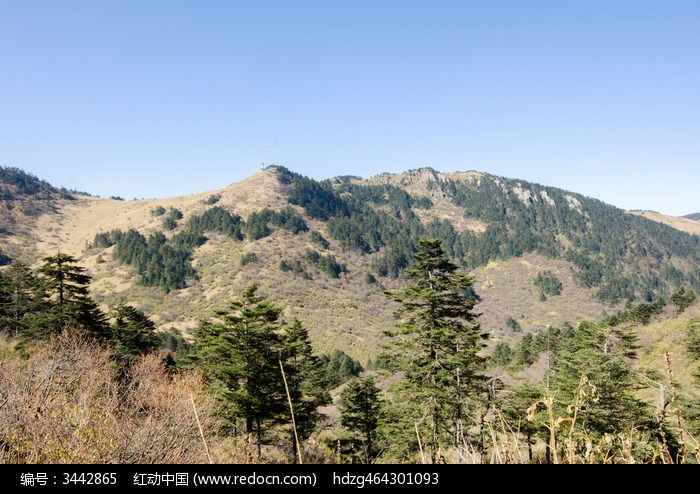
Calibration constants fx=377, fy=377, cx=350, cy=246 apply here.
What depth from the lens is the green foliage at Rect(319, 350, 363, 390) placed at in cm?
5512

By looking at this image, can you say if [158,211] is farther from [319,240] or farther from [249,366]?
[249,366]

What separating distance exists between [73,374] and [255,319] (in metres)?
8.32

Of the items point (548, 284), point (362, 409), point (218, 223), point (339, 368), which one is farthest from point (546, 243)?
point (362, 409)

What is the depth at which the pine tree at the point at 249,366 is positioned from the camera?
19781 millimetres

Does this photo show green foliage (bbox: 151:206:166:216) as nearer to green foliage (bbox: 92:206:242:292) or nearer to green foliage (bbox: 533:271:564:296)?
green foliage (bbox: 92:206:242:292)

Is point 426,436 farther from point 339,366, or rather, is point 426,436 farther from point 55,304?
point 339,366

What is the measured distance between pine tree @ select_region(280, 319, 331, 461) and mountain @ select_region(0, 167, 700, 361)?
35690mm

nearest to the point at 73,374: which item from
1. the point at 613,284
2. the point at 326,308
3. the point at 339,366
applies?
the point at 339,366

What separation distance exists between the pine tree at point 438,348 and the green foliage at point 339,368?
38039 mm

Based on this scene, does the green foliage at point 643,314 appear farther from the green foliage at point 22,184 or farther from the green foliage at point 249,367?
the green foliage at point 22,184

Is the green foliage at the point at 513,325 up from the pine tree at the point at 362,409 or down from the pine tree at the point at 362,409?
down

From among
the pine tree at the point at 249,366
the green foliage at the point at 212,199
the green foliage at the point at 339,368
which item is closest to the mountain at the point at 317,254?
the green foliage at the point at 212,199

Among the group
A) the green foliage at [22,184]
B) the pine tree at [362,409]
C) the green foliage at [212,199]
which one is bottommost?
the pine tree at [362,409]

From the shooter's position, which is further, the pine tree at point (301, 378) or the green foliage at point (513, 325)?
the green foliage at point (513, 325)
